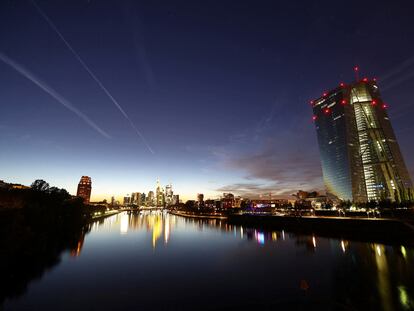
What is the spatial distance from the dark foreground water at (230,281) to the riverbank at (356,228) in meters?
7.12

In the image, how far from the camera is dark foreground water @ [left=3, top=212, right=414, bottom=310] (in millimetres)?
25266

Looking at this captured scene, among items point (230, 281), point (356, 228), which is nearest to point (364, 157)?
point (356, 228)

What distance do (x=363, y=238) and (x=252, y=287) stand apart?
50832mm

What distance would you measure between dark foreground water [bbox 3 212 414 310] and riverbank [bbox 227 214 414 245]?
712 cm

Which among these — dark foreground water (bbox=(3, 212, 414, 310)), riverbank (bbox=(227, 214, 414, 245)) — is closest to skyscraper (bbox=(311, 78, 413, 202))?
riverbank (bbox=(227, 214, 414, 245))

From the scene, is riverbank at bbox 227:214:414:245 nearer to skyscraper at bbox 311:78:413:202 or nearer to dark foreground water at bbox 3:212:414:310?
dark foreground water at bbox 3:212:414:310

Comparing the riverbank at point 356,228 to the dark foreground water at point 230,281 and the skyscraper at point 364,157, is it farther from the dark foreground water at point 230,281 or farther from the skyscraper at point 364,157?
the skyscraper at point 364,157

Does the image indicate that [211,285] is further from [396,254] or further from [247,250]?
[396,254]

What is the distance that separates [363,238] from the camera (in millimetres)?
65000

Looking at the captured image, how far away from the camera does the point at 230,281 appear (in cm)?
3428

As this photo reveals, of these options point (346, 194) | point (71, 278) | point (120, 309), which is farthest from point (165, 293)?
point (346, 194)

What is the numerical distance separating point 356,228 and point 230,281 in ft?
179

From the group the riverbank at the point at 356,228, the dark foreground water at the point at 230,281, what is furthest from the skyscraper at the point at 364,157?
the dark foreground water at the point at 230,281

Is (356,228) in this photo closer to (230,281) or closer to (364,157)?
(230,281)
